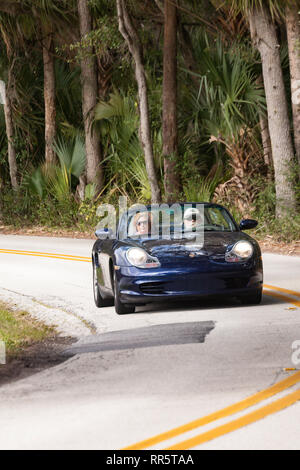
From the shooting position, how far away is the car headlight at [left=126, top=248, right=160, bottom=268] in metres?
12.3

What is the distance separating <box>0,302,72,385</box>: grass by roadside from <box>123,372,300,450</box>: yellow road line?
235 centimetres

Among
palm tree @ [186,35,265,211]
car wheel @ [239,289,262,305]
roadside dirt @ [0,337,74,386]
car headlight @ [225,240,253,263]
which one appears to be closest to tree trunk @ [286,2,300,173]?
palm tree @ [186,35,265,211]

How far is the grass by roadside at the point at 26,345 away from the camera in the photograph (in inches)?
→ 371

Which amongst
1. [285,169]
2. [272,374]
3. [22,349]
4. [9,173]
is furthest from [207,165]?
[272,374]

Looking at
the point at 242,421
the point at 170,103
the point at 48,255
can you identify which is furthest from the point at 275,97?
the point at 242,421

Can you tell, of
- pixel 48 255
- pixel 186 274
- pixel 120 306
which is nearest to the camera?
pixel 186 274

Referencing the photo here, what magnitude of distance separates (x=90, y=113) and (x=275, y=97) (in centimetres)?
953

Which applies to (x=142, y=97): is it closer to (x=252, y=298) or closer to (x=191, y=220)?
(x=191, y=220)

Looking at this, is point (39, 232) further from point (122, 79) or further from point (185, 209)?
point (185, 209)

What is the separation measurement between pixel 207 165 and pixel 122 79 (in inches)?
197

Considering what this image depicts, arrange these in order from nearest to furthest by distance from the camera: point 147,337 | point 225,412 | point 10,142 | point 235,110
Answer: point 225,412, point 147,337, point 235,110, point 10,142

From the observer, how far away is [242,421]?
22.2 ft

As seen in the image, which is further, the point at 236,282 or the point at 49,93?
the point at 49,93

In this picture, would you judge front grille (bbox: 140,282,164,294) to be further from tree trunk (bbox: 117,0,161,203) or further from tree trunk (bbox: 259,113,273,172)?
tree trunk (bbox: 117,0,161,203)
